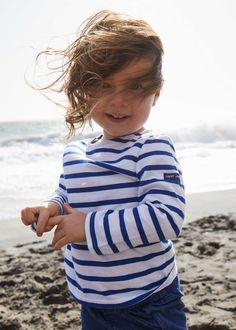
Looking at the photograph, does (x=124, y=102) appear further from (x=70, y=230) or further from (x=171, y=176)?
(x=70, y=230)

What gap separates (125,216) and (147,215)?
0.21 ft

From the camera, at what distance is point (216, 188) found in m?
7.21

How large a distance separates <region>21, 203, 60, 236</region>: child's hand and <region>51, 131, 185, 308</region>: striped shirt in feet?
0.22

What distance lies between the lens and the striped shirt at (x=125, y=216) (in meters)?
1.38

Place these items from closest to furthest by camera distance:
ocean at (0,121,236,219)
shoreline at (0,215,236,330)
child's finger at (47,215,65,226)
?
child's finger at (47,215,65,226) → shoreline at (0,215,236,330) → ocean at (0,121,236,219)

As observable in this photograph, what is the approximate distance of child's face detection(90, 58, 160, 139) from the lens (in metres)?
1.48

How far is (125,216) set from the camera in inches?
54.3

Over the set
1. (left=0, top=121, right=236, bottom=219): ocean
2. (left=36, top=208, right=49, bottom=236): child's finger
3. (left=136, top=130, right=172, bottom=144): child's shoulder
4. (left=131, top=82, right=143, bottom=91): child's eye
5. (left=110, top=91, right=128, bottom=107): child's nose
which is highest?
(left=131, top=82, right=143, bottom=91): child's eye

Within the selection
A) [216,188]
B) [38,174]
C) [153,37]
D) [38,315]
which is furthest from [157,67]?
[38,174]

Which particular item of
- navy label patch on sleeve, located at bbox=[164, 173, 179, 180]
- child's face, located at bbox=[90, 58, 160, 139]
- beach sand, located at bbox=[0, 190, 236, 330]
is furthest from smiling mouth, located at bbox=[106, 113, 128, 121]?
beach sand, located at bbox=[0, 190, 236, 330]

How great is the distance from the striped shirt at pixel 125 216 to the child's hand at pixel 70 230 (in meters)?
0.02

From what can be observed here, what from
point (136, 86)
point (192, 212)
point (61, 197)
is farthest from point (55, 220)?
point (192, 212)

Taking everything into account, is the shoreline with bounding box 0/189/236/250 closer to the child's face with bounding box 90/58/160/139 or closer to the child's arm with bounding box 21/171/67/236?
the child's arm with bounding box 21/171/67/236

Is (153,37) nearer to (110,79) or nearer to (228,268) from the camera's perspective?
(110,79)
